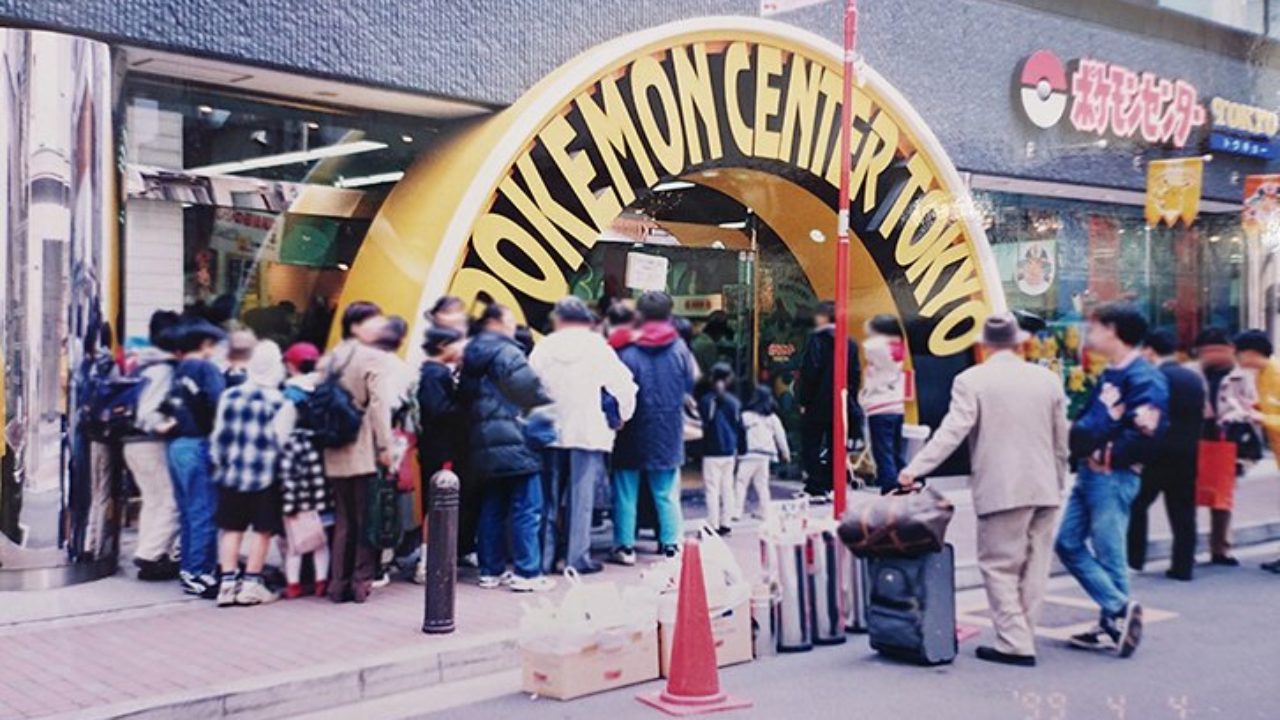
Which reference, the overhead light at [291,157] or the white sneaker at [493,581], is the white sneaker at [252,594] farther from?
the overhead light at [291,157]

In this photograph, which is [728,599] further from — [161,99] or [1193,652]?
[161,99]

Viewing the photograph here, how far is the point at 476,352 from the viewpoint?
8148 millimetres

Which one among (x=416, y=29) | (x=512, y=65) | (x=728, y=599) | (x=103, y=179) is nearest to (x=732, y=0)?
(x=512, y=65)

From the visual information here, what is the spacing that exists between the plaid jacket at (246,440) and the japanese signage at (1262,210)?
780 cm

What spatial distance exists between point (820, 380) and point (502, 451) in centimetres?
333

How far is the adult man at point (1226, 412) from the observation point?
9.84 metres

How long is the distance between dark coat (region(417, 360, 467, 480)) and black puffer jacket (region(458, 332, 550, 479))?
10 cm

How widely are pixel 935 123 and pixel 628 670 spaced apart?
343 inches

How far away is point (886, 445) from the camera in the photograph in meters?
11.1

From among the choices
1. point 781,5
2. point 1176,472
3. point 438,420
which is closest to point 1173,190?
point 1176,472

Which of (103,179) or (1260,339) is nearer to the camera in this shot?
(103,179)

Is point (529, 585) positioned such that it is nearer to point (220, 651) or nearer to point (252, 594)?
point (252, 594)

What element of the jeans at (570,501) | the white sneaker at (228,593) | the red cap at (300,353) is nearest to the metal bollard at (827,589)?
the jeans at (570,501)

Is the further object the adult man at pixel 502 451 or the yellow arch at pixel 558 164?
the yellow arch at pixel 558 164
